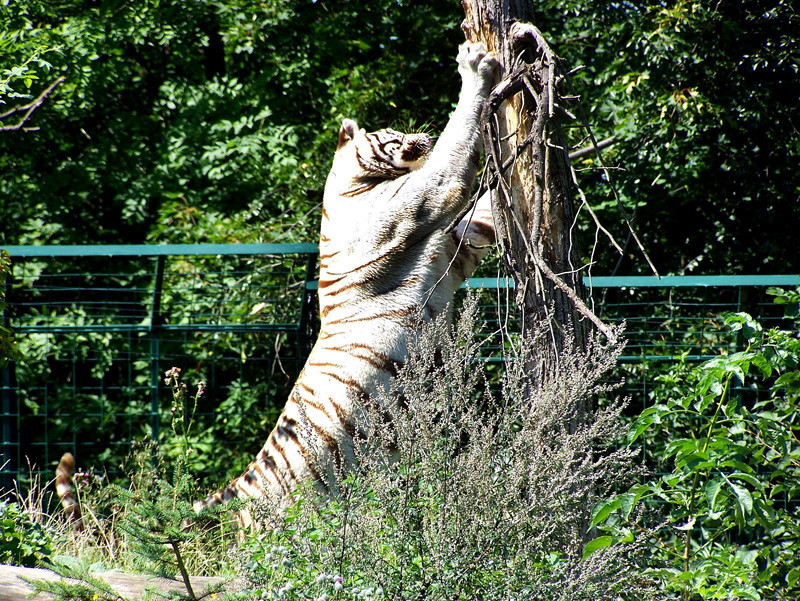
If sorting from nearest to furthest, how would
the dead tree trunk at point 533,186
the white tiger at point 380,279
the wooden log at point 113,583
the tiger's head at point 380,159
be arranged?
the wooden log at point 113,583 → the dead tree trunk at point 533,186 → the white tiger at point 380,279 → the tiger's head at point 380,159

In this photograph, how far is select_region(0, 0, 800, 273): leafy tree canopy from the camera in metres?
5.26

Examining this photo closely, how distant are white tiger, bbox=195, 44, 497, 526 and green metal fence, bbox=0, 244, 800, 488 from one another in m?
0.86

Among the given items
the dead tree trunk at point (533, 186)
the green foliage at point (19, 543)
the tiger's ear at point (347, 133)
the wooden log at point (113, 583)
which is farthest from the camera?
the tiger's ear at point (347, 133)

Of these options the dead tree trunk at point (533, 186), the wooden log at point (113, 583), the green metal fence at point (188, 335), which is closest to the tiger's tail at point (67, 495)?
the green metal fence at point (188, 335)

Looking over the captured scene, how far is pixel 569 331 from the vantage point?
3074 millimetres

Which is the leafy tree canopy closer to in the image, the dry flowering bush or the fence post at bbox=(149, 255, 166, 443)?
the fence post at bbox=(149, 255, 166, 443)

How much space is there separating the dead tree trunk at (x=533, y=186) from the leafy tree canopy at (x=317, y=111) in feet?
7.49

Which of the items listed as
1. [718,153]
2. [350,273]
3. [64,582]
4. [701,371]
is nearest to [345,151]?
[350,273]

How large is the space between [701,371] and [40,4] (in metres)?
5.93

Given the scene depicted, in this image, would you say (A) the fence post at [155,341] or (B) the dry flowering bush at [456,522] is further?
(A) the fence post at [155,341]

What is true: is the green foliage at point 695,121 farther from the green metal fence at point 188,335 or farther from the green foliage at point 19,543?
the green foliage at point 19,543

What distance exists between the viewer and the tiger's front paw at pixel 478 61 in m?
3.42

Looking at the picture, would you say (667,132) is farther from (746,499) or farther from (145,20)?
(145,20)

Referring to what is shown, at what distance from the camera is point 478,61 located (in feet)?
11.3
